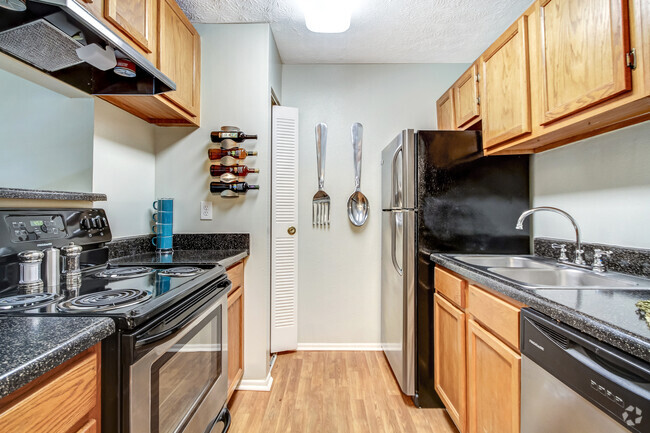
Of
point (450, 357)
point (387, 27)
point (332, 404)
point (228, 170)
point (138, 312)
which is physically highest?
point (387, 27)

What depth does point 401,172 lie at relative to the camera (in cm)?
196

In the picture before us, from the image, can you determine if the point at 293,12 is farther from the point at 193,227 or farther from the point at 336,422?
the point at 336,422

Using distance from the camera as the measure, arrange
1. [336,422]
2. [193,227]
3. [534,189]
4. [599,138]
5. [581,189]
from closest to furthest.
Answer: [599,138] → [581,189] → [336,422] → [534,189] → [193,227]

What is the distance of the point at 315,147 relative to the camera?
266 centimetres

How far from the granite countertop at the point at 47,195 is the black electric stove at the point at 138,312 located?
0.05 metres

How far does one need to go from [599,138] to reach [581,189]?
26 centimetres

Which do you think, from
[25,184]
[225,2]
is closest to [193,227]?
[25,184]

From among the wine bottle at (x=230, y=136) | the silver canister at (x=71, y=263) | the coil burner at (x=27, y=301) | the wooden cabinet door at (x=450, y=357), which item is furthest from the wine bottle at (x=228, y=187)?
the wooden cabinet door at (x=450, y=357)

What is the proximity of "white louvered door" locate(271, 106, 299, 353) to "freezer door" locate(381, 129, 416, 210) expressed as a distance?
2.40 feet

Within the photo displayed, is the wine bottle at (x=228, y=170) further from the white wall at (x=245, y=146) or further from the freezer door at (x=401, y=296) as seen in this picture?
the freezer door at (x=401, y=296)

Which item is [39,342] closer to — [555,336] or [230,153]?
[555,336]

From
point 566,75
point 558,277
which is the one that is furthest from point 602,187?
point 566,75

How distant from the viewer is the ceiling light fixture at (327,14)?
1776 millimetres

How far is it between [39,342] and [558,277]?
189cm
